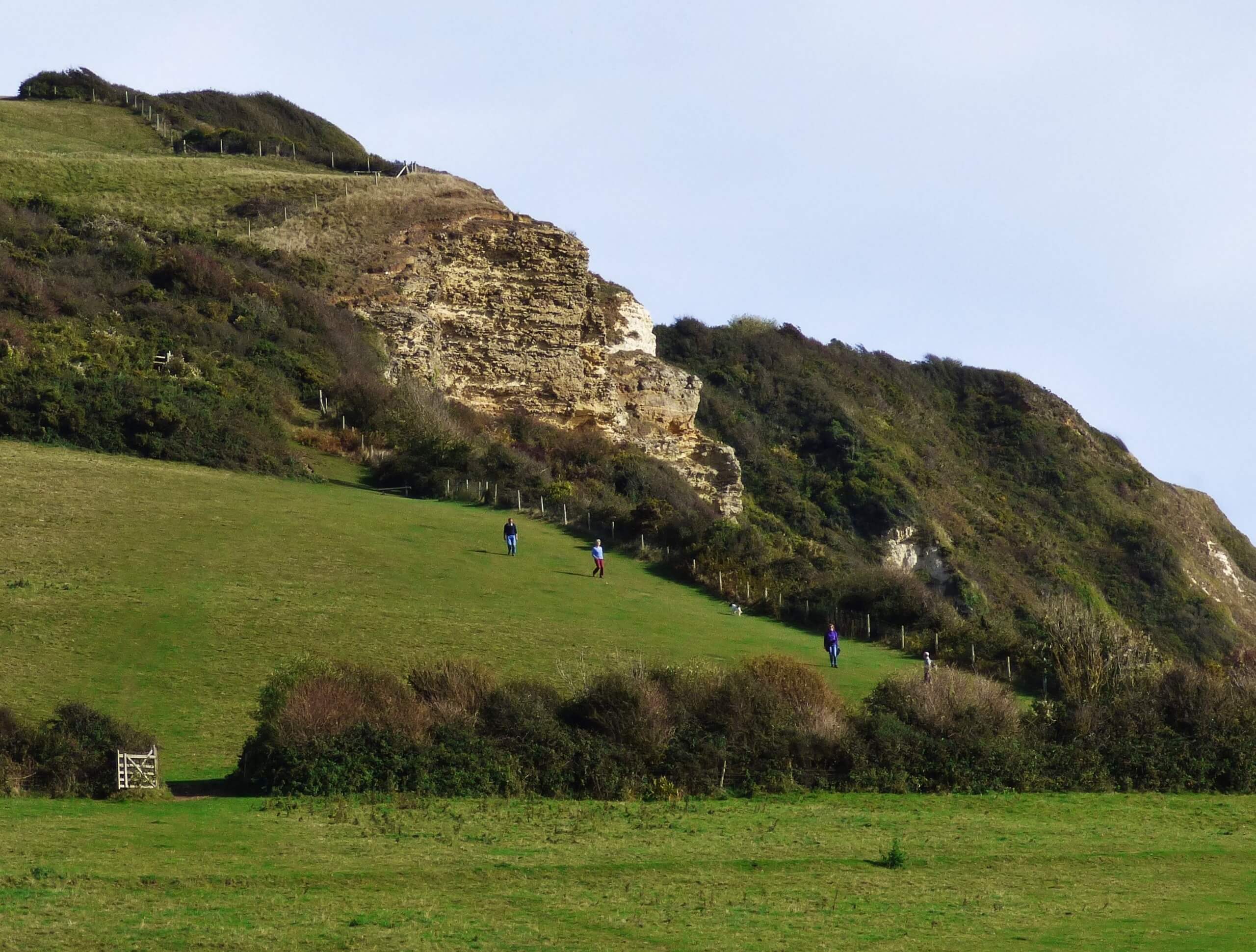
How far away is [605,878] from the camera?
1709cm

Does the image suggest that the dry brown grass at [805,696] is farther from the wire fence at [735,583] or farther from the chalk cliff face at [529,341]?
the chalk cliff face at [529,341]

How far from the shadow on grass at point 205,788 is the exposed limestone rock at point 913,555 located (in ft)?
166

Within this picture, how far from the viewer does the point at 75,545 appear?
33.6 m

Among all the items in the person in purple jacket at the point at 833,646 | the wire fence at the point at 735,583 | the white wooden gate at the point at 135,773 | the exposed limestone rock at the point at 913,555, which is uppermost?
the exposed limestone rock at the point at 913,555

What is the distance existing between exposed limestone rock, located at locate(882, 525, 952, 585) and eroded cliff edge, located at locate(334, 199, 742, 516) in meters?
10.1

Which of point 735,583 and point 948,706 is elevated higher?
point 735,583

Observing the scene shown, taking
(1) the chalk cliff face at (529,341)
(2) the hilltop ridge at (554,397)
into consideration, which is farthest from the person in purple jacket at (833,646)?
(1) the chalk cliff face at (529,341)

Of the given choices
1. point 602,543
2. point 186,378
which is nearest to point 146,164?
point 186,378

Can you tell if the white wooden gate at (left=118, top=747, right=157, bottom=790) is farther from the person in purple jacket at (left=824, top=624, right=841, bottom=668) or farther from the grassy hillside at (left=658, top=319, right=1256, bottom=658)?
the grassy hillside at (left=658, top=319, right=1256, bottom=658)

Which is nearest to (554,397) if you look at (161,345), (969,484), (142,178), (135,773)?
(161,345)

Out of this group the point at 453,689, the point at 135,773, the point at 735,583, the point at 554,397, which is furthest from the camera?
the point at 554,397

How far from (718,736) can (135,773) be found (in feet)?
29.6

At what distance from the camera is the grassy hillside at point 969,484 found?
238 ft

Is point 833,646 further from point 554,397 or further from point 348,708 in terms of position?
point 554,397
